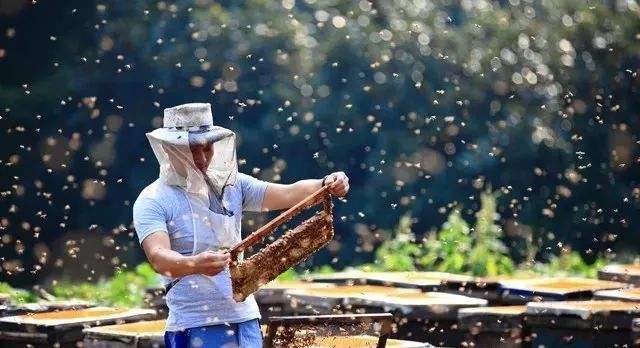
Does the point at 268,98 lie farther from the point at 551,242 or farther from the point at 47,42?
the point at 551,242

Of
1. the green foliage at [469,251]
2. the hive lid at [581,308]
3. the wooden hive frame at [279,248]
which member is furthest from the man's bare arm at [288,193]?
the green foliage at [469,251]

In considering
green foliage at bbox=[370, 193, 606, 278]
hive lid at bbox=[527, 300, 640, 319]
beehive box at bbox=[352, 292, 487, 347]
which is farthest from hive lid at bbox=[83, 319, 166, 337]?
green foliage at bbox=[370, 193, 606, 278]

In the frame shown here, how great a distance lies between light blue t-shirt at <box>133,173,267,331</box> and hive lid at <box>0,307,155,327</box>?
213cm

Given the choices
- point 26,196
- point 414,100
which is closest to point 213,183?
point 26,196

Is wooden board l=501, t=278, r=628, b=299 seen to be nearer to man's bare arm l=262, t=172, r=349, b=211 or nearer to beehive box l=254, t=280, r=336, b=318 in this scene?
beehive box l=254, t=280, r=336, b=318

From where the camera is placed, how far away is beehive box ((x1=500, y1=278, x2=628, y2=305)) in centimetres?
799

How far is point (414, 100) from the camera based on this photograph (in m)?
20.3

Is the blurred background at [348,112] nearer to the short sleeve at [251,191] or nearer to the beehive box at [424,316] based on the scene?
the beehive box at [424,316]

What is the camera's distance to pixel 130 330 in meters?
6.54

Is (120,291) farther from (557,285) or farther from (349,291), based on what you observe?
(557,285)

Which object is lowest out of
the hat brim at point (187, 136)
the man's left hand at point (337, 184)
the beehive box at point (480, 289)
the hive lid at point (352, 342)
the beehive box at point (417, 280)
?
the beehive box at point (417, 280)

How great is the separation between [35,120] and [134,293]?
711 centimetres

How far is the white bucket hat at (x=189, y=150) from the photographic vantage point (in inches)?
197

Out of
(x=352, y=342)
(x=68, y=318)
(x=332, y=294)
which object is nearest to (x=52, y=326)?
(x=68, y=318)
